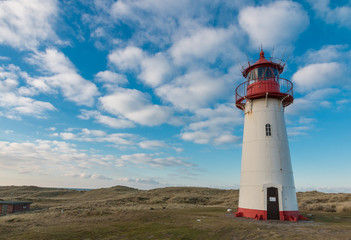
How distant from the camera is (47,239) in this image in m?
11.8

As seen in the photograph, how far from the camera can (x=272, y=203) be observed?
639 inches

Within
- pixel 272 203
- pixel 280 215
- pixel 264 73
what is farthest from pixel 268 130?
pixel 280 215

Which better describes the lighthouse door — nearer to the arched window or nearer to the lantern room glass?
the arched window

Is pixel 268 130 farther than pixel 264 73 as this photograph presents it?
No

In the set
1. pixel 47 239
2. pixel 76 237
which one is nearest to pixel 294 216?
pixel 76 237

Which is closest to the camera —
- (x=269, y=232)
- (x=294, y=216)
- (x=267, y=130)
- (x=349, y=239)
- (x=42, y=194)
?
(x=349, y=239)

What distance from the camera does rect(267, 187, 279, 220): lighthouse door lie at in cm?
1608

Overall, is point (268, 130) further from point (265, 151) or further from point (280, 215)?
point (280, 215)

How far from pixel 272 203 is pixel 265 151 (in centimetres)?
369

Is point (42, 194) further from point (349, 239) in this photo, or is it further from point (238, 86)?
point (349, 239)

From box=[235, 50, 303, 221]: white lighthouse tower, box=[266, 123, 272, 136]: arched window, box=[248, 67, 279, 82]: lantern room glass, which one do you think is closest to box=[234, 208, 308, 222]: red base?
box=[235, 50, 303, 221]: white lighthouse tower

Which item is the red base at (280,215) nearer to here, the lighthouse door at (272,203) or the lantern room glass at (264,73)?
the lighthouse door at (272,203)

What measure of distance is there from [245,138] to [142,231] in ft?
35.1

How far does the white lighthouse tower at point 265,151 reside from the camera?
16.3 metres
